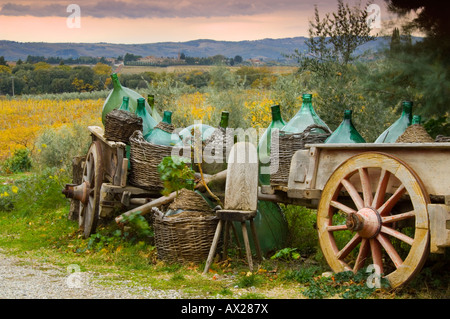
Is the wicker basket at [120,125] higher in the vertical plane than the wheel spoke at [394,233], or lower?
higher

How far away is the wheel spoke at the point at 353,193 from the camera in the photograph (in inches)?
160

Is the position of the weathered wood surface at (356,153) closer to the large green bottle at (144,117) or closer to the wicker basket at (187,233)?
the wicker basket at (187,233)

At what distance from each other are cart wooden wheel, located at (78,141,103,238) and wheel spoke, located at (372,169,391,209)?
318 cm

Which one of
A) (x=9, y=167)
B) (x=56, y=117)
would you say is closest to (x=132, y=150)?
(x=9, y=167)

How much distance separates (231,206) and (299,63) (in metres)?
4.47

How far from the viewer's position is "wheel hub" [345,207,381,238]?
3.89m

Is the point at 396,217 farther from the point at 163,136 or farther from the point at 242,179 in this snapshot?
the point at 163,136

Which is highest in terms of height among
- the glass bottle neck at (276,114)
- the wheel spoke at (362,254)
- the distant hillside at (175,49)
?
the distant hillside at (175,49)

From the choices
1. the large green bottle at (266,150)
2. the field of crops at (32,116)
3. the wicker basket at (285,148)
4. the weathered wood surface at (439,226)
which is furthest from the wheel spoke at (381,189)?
the field of crops at (32,116)

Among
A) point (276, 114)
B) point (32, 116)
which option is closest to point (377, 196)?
point (276, 114)

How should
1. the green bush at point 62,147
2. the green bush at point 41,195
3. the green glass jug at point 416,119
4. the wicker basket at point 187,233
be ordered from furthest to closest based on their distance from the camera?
the green bush at point 62,147, the green bush at point 41,195, the wicker basket at point 187,233, the green glass jug at point 416,119

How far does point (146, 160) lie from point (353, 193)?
2.28m

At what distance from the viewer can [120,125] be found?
5.82 meters
